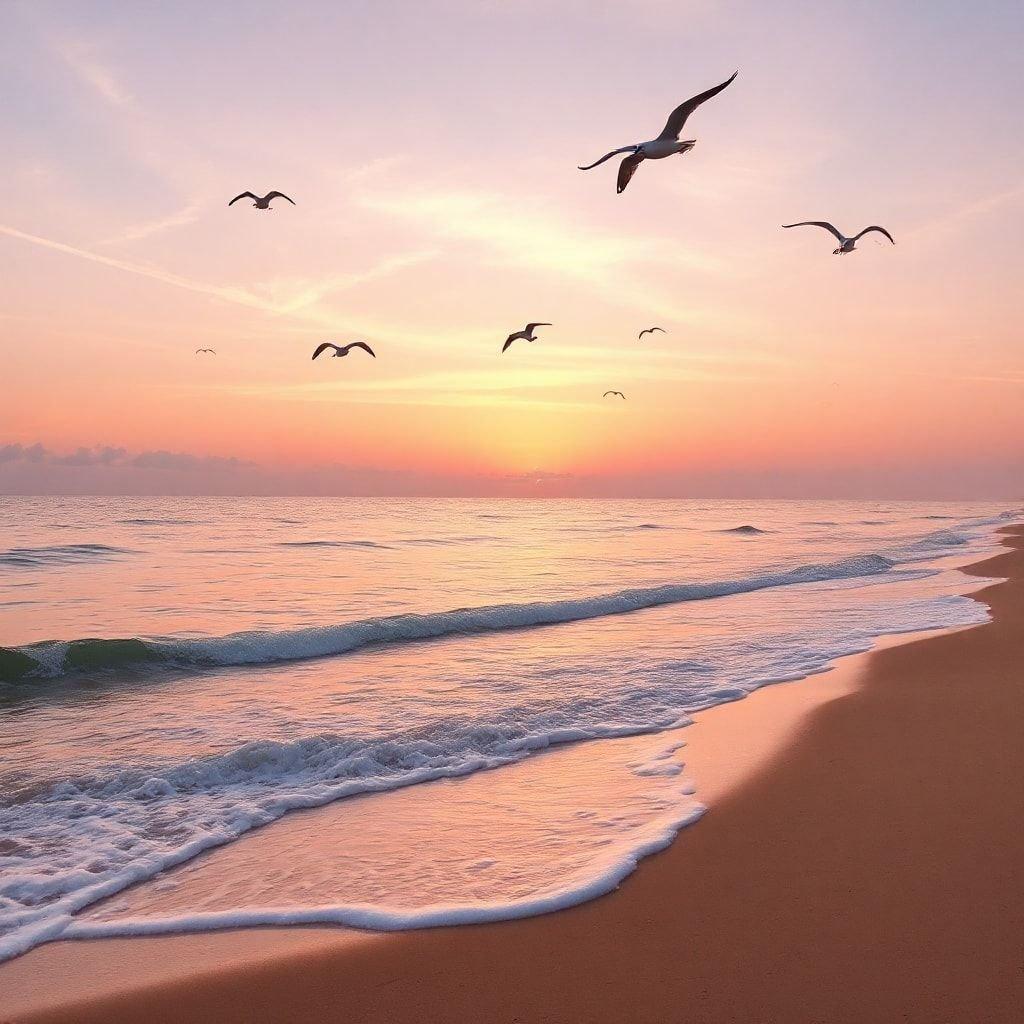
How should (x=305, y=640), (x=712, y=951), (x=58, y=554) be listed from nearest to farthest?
(x=712, y=951), (x=305, y=640), (x=58, y=554)

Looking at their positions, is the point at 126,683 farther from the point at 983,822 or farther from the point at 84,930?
the point at 983,822

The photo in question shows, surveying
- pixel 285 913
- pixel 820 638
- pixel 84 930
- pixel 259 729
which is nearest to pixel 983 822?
pixel 285 913

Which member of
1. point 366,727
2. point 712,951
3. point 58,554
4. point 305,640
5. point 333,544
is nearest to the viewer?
point 712,951

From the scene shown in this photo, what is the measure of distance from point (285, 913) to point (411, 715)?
172 inches

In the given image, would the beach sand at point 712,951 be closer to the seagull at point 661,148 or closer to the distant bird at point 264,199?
the seagull at point 661,148

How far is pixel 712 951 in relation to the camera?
4098mm

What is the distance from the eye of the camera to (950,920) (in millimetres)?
4285

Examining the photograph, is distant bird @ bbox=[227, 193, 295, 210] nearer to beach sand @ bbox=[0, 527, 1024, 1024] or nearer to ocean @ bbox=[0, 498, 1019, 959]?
ocean @ bbox=[0, 498, 1019, 959]

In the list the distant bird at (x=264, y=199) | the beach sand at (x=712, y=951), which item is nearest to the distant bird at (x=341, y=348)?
the distant bird at (x=264, y=199)

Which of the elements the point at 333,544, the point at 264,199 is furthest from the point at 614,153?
the point at 333,544

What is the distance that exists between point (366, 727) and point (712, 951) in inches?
200

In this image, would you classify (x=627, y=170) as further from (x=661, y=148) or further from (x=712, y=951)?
(x=712, y=951)

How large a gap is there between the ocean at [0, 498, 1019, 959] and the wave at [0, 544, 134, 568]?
265 centimetres

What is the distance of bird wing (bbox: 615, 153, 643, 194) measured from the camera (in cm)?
912
